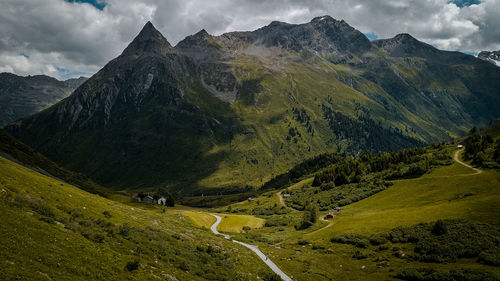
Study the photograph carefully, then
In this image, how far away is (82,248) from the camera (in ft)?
75.9

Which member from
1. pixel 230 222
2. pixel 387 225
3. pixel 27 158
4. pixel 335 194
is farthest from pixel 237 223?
pixel 27 158

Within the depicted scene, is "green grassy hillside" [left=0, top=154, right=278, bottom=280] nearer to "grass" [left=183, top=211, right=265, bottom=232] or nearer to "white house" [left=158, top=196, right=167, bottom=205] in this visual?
"grass" [left=183, top=211, right=265, bottom=232]

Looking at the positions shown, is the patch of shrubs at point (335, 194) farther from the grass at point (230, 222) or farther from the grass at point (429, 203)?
the grass at point (230, 222)

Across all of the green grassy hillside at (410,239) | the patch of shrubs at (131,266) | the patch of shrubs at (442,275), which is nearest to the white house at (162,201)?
the green grassy hillside at (410,239)

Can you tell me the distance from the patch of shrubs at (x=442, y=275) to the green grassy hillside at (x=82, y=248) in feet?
68.5

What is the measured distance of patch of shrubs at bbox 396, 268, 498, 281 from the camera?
34.5m

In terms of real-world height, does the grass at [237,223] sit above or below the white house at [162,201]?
above

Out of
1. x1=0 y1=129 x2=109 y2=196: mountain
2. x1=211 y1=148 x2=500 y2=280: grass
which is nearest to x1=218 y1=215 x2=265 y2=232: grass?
x1=211 y1=148 x2=500 y2=280: grass

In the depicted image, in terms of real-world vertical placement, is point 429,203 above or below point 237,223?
above

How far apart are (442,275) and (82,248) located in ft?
144

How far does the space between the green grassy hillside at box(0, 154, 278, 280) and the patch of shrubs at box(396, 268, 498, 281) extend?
20880 millimetres

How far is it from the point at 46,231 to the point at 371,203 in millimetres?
94097

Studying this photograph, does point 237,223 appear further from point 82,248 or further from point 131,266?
point 82,248

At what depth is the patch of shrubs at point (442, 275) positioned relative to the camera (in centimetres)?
3447
